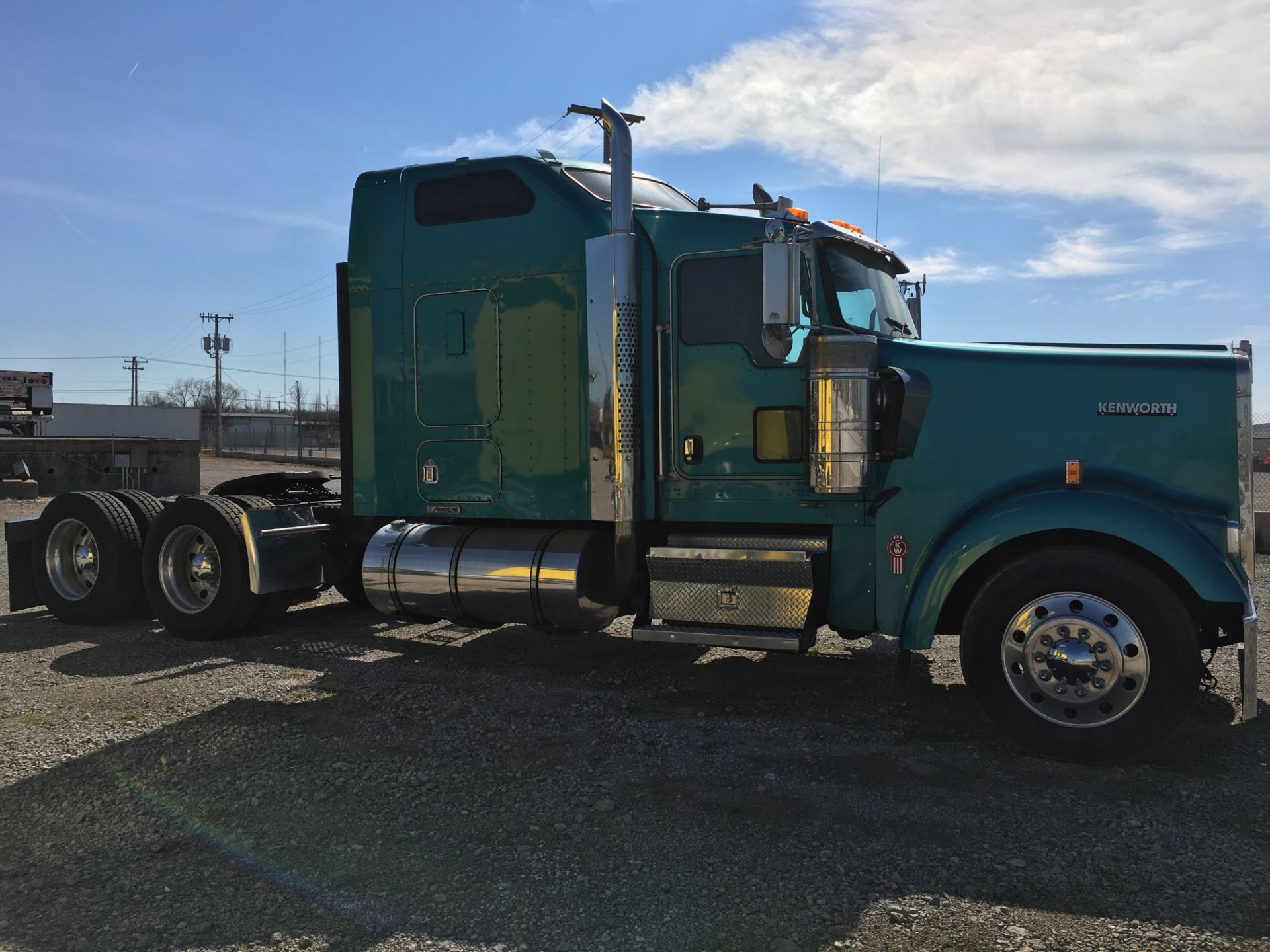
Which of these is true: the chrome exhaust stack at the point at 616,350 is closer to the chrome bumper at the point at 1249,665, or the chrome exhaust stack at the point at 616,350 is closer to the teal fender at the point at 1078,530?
the teal fender at the point at 1078,530

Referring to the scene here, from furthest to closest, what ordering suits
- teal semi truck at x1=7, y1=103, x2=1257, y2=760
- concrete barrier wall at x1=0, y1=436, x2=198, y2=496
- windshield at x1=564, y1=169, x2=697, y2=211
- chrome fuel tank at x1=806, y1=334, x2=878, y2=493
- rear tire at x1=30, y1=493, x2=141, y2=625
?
concrete barrier wall at x1=0, y1=436, x2=198, y2=496 → rear tire at x1=30, y1=493, x2=141, y2=625 → windshield at x1=564, y1=169, x2=697, y2=211 → chrome fuel tank at x1=806, y1=334, x2=878, y2=493 → teal semi truck at x1=7, y1=103, x2=1257, y2=760

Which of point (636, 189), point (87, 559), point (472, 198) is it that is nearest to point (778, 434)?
point (636, 189)

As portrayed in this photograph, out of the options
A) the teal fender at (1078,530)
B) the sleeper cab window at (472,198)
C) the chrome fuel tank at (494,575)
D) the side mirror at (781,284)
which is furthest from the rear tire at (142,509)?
the teal fender at (1078,530)

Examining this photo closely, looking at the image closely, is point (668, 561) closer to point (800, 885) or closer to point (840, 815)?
point (840, 815)

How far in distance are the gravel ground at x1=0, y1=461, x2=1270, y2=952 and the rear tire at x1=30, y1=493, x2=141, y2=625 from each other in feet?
5.71

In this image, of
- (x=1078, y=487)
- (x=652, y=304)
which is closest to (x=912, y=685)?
(x=1078, y=487)

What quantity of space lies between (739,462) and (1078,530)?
5.88 ft

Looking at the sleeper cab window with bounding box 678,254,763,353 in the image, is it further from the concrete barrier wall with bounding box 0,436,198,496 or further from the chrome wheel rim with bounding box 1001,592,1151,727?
the concrete barrier wall with bounding box 0,436,198,496

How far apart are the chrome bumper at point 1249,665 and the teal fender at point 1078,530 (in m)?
0.11

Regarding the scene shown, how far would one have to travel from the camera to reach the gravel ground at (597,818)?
3191mm

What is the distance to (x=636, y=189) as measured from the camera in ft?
20.2

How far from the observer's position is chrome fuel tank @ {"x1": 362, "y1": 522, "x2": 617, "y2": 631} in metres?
6.09

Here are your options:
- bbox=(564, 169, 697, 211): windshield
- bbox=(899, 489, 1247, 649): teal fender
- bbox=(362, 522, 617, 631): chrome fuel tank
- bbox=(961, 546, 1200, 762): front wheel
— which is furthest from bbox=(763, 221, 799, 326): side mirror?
bbox=(362, 522, 617, 631): chrome fuel tank

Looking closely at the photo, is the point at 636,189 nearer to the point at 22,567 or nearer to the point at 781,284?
the point at 781,284
